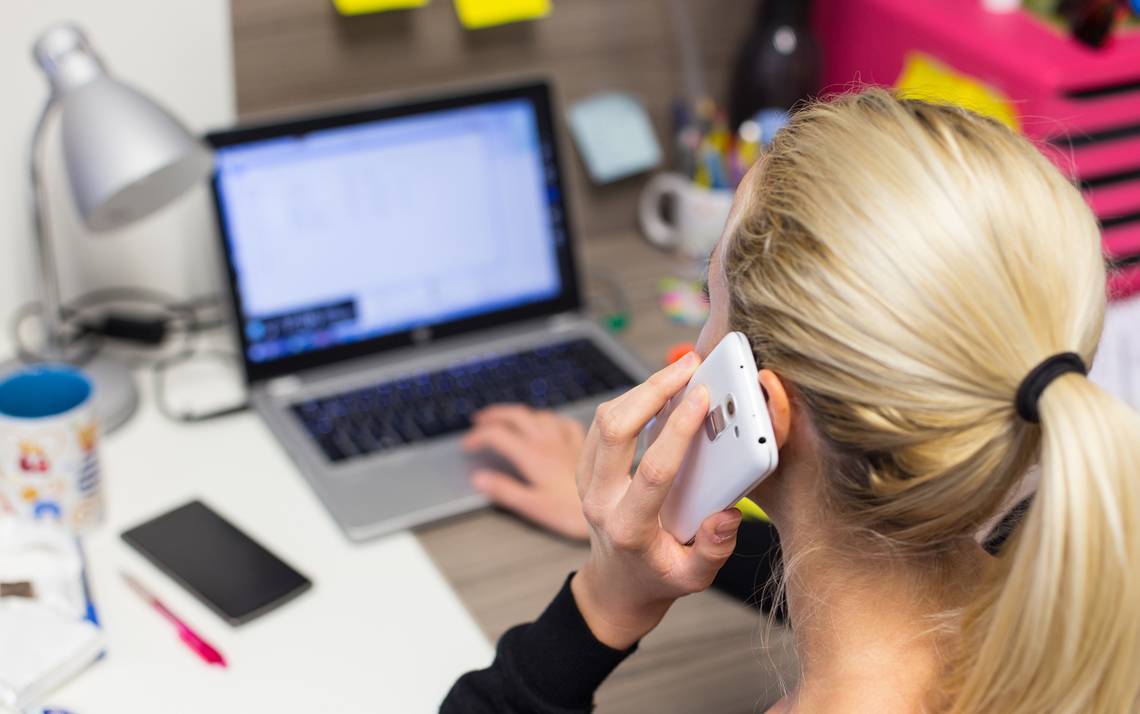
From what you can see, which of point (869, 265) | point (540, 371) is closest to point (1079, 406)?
point (869, 265)

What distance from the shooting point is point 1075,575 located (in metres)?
0.55

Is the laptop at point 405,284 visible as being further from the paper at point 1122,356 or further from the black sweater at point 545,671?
the paper at point 1122,356

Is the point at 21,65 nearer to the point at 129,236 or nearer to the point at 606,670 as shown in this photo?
the point at 129,236

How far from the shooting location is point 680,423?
68 cm

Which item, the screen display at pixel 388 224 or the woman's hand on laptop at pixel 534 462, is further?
the screen display at pixel 388 224

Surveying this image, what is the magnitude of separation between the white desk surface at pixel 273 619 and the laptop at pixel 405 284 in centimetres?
5

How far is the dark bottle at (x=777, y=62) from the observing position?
140 centimetres

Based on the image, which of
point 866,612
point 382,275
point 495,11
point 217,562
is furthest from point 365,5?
point 866,612

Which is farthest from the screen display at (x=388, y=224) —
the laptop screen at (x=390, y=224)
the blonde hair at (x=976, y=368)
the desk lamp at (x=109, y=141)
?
the blonde hair at (x=976, y=368)

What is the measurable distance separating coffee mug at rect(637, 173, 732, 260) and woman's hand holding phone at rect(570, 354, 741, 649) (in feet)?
2.11

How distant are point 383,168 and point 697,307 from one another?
37 cm

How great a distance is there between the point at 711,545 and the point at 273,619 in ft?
1.24

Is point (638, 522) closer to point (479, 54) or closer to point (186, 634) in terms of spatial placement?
point (186, 634)

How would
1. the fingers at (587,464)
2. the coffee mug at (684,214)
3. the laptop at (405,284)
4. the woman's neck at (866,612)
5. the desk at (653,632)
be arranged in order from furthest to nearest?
the coffee mug at (684,214)
the laptop at (405,284)
the desk at (653,632)
the fingers at (587,464)
the woman's neck at (866,612)
